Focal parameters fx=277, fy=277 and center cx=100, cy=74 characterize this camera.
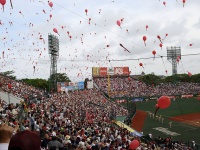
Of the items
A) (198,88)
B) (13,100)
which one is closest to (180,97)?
(198,88)

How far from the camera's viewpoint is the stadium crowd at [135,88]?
59.6 meters

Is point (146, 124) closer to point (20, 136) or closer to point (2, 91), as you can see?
point (2, 91)

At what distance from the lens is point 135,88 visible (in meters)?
62.6

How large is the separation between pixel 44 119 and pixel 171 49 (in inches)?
2621

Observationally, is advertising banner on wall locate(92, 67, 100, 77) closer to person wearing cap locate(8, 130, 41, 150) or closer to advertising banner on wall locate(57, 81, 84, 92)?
advertising banner on wall locate(57, 81, 84, 92)

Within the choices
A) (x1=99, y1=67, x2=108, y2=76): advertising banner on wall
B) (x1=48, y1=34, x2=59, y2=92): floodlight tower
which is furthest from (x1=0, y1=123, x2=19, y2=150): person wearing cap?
(x1=99, y1=67, x2=108, y2=76): advertising banner on wall

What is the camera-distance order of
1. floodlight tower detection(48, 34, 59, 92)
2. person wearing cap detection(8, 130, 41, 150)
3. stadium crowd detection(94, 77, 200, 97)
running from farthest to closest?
stadium crowd detection(94, 77, 200, 97) < floodlight tower detection(48, 34, 59, 92) < person wearing cap detection(8, 130, 41, 150)

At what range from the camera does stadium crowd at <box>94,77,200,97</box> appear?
196 feet

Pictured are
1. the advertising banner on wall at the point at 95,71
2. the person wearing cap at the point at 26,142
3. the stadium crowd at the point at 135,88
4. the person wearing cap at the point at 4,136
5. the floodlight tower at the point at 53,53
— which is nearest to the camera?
the person wearing cap at the point at 26,142

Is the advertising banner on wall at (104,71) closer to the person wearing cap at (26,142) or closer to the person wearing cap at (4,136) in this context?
the person wearing cap at (4,136)

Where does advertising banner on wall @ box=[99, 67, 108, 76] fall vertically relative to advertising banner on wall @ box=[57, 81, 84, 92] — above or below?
above

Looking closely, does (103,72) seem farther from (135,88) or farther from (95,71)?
(135,88)

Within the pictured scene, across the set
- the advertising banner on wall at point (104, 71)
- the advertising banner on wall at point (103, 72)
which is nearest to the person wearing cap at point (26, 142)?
the advertising banner on wall at point (104, 71)

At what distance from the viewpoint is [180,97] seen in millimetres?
62719
